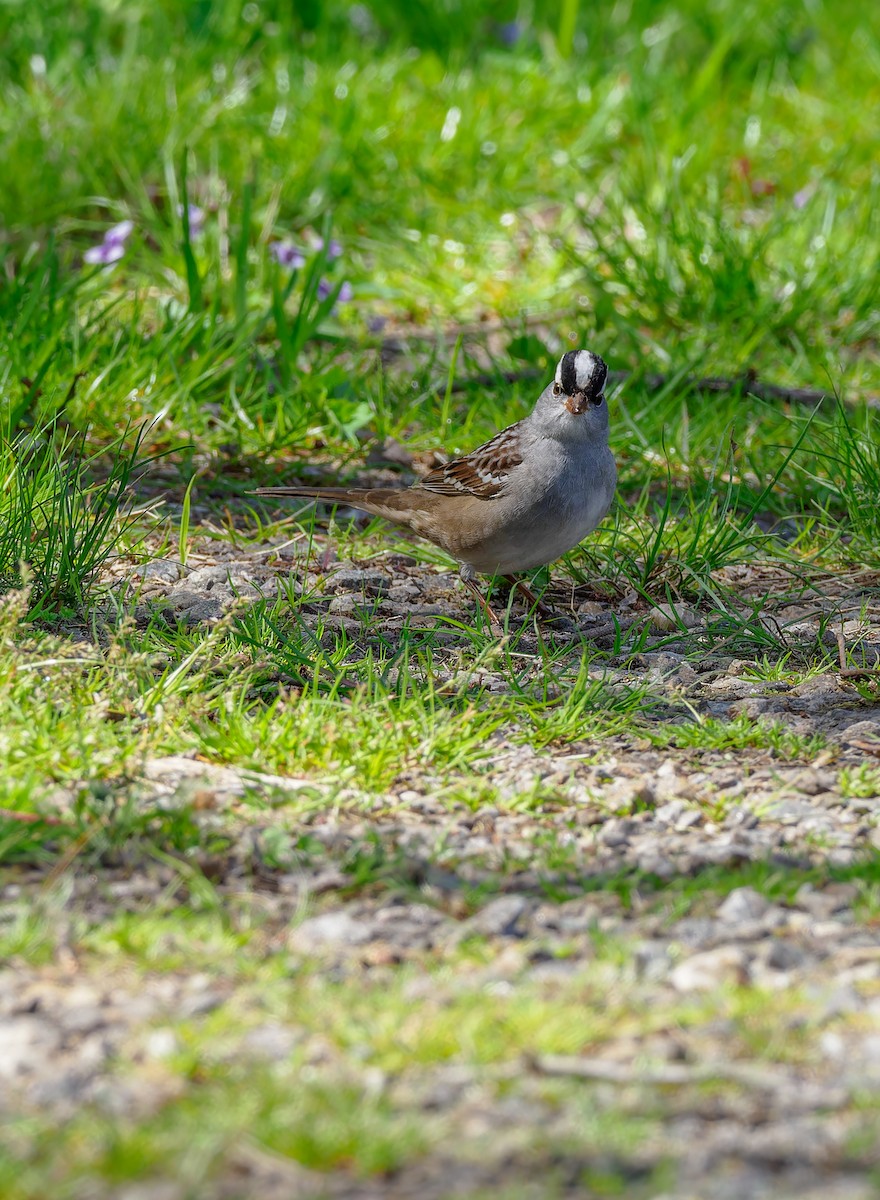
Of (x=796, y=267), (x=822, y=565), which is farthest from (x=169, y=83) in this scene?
(x=822, y=565)

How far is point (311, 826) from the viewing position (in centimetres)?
342

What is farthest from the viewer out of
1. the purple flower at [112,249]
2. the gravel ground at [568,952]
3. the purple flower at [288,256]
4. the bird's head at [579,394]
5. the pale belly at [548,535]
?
the purple flower at [288,256]

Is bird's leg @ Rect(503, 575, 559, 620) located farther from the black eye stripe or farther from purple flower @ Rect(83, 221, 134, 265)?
purple flower @ Rect(83, 221, 134, 265)

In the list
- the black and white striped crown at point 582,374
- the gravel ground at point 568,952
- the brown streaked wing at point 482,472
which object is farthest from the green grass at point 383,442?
the black and white striped crown at point 582,374

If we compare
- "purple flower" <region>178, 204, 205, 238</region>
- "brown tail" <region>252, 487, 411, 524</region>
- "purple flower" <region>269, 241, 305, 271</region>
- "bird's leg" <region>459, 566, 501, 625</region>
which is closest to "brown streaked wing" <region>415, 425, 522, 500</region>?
"brown tail" <region>252, 487, 411, 524</region>

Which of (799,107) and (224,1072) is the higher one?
(799,107)

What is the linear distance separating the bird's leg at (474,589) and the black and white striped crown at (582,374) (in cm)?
69

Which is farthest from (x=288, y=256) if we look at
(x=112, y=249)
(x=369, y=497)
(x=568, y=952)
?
(x=568, y=952)

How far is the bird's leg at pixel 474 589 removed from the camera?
461 centimetres

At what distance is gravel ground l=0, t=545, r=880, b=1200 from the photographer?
2328mm

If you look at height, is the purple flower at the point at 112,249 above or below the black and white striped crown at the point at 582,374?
above

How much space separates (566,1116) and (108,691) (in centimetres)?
181

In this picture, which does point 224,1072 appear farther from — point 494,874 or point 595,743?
point 595,743

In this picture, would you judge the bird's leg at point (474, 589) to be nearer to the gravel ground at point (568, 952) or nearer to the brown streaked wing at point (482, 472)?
the brown streaked wing at point (482, 472)
